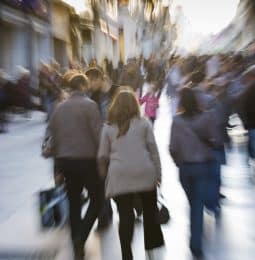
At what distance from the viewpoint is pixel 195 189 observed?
A: 6863 mm

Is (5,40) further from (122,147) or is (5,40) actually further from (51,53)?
(122,147)

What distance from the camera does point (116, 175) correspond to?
5984 millimetres

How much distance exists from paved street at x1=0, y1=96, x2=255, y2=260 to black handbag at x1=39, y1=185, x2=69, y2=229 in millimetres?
163

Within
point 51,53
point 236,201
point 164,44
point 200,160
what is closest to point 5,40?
point 51,53

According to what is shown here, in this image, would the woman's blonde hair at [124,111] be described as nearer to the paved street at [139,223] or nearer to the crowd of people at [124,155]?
the crowd of people at [124,155]

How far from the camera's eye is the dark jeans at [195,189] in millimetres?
6785

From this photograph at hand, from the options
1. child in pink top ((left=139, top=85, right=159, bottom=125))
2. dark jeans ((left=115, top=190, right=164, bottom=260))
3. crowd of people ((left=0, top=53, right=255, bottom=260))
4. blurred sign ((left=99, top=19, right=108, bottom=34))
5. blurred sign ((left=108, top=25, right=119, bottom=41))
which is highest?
blurred sign ((left=108, top=25, right=119, bottom=41))

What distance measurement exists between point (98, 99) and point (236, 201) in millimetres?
→ 2415

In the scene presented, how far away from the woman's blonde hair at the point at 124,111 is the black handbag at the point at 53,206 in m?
1.80

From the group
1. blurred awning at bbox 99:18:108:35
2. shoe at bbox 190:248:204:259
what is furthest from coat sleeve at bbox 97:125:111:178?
blurred awning at bbox 99:18:108:35

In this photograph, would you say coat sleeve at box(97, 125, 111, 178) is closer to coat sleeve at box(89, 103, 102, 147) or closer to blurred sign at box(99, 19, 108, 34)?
coat sleeve at box(89, 103, 102, 147)

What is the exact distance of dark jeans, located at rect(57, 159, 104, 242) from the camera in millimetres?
6926

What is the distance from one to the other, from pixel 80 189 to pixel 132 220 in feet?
3.44

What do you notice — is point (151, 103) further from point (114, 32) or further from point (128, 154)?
point (114, 32)
